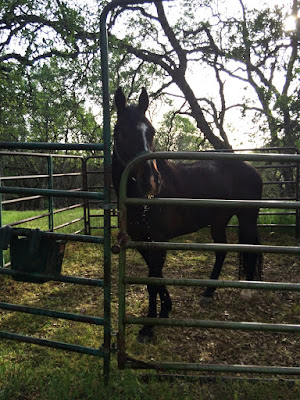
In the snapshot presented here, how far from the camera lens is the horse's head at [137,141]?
7.28 ft

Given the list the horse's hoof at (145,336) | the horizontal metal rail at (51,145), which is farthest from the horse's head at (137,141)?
the horse's hoof at (145,336)

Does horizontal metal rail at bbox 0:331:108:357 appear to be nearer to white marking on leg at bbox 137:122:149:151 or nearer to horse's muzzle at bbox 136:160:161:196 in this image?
horse's muzzle at bbox 136:160:161:196

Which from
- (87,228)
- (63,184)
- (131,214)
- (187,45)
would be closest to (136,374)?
(131,214)

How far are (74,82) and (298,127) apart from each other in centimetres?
735

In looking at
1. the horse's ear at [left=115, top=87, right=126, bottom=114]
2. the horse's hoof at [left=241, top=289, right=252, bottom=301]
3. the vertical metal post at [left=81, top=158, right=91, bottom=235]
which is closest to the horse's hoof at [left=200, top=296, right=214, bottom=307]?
the horse's hoof at [left=241, top=289, right=252, bottom=301]

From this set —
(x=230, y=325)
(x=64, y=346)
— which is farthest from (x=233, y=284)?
(x=64, y=346)

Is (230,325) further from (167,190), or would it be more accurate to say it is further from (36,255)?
(167,190)

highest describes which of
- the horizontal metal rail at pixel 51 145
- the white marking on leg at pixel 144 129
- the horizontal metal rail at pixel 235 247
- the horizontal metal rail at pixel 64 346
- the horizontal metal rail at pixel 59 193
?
the white marking on leg at pixel 144 129

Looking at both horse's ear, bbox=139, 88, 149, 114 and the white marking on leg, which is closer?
the white marking on leg

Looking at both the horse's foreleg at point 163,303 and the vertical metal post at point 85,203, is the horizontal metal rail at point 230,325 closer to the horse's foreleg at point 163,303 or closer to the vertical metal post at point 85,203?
the horse's foreleg at point 163,303

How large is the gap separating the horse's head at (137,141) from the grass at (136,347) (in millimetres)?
1435

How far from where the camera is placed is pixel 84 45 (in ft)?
24.6

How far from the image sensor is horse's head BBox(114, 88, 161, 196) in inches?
87.4

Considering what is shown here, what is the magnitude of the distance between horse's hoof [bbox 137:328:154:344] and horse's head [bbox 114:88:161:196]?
1.41 meters
